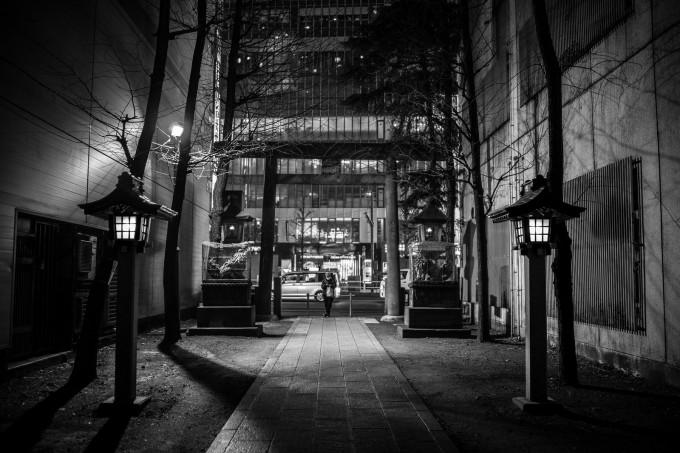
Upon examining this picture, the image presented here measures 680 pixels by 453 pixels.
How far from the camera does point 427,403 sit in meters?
7.71

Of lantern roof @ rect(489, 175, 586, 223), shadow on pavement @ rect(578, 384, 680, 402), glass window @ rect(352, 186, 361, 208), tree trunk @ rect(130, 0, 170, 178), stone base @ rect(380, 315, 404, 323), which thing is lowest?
shadow on pavement @ rect(578, 384, 680, 402)

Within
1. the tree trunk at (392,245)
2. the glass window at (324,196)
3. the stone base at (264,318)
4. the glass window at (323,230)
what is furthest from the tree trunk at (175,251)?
the glass window at (323,230)

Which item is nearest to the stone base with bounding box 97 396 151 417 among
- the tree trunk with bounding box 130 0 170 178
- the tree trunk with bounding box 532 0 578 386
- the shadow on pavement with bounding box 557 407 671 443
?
the tree trunk with bounding box 130 0 170 178

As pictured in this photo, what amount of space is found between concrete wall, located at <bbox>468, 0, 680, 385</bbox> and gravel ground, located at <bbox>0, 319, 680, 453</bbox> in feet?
1.92

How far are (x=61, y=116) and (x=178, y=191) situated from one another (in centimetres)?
363

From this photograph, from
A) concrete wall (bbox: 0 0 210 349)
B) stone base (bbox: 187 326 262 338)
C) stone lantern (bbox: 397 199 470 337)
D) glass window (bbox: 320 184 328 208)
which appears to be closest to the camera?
concrete wall (bbox: 0 0 210 349)

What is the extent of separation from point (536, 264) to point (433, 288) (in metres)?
8.22

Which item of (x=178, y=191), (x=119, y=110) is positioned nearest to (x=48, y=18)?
(x=119, y=110)

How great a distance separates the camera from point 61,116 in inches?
416

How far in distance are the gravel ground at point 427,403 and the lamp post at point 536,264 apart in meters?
0.51

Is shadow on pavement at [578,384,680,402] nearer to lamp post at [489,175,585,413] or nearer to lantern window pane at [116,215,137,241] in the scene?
lamp post at [489,175,585,413]

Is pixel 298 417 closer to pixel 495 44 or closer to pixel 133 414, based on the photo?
pixel 133 414

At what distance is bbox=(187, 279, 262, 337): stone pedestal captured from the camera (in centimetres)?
1512

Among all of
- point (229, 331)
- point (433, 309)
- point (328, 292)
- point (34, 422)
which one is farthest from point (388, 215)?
point (34, 422)
